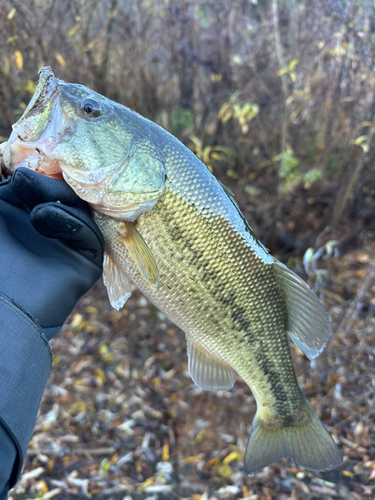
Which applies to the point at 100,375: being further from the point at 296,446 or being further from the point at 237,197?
the point at 237,197

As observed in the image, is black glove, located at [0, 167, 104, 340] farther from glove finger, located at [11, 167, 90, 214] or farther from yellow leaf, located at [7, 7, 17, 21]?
yellow leaf, located at [7, 7, 17, 21]

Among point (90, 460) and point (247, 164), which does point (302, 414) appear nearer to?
point (90, 460)

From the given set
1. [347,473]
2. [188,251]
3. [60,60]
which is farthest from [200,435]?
[60,60]

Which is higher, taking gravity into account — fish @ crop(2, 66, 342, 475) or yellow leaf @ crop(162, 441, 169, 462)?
fish @ crop(2, 66, 342, 475)

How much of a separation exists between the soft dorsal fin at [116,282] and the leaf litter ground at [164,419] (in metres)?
2.15

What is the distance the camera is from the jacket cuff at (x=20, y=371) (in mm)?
1168

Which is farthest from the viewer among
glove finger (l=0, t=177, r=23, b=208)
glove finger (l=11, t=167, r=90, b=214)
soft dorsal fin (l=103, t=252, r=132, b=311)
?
soft dorsal fin (l=103, t=252, r=132, b=311)

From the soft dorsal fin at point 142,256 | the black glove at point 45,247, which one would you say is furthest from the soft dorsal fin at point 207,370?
the black glove at point 45,247

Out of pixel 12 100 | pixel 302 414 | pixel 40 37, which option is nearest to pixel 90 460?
pixel 302 414

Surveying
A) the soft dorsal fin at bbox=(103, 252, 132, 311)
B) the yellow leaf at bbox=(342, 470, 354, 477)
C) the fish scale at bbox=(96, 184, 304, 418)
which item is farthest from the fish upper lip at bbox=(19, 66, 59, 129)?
the yellow leaf at bbox=(342, 470, 354, 477)

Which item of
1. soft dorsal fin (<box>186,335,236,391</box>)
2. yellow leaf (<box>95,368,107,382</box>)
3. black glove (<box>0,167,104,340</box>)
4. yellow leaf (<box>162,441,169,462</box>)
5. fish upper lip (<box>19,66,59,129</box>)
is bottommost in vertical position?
yellow leaf (<box>95,368,107,382</box>)

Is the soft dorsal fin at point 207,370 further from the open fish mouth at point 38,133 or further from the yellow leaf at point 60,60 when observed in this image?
the yellow leaf at point 60,60

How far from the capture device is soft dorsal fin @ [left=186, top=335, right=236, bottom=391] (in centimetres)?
202

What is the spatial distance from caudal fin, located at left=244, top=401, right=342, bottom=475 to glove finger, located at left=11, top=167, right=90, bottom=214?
1.69 metres
